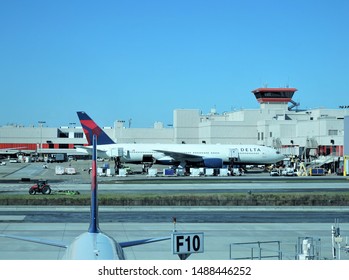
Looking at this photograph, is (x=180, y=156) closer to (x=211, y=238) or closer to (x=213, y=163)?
(x=213, y=163)

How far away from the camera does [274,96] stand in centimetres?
18900

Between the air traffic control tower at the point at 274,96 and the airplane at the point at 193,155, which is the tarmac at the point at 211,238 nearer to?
the airplane at the point at 193,155

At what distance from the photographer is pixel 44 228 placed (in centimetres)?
3934

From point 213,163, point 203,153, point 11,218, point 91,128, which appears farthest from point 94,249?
point 91,128

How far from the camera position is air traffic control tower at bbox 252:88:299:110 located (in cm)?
18800

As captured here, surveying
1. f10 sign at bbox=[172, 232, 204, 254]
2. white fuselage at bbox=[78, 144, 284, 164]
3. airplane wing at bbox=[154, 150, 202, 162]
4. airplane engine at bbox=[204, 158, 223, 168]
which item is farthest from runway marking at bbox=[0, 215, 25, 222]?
airplane engine at bbox=[204, 158, 223, 168]

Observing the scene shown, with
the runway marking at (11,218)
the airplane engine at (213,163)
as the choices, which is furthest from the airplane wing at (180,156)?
the runway marking at (11,218)

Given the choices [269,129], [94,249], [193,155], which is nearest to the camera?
[94,249]

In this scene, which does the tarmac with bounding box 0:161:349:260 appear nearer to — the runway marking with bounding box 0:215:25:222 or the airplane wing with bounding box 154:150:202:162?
the runway marking with bounding box 0:215:25:222

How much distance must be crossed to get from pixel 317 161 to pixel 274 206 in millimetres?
74667

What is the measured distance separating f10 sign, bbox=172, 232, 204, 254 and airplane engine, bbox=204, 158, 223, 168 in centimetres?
9150

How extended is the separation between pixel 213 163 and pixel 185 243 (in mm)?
92679
